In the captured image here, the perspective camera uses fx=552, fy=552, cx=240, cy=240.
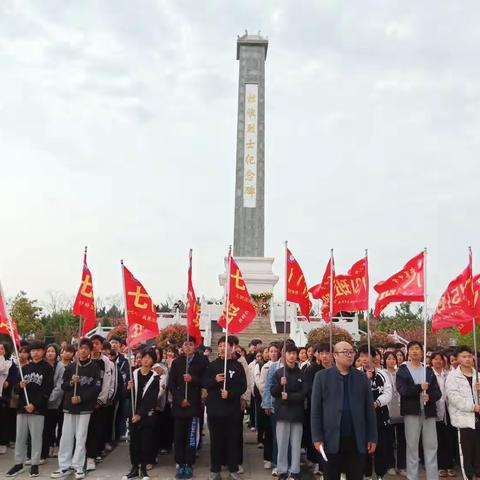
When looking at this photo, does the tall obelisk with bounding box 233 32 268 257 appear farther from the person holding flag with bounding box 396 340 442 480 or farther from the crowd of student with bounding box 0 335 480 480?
the person holding flag with bounding box 396 340 442 480

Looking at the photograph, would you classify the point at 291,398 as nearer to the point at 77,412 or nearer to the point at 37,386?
the point at 77,412

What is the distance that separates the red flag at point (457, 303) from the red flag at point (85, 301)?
4.04 metres

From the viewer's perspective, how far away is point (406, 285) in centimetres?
634

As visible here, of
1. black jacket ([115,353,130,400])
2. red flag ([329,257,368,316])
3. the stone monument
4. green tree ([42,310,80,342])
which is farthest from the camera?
the stone monument

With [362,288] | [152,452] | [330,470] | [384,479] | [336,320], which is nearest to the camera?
[330,470]

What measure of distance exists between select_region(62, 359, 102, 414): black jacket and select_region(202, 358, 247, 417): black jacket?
1.19m

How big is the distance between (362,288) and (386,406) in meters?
1.49

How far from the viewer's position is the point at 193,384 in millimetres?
6055

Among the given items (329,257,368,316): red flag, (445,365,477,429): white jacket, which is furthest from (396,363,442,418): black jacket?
(329,257,368,316): red flag

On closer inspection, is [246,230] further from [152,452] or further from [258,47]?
[152,452]

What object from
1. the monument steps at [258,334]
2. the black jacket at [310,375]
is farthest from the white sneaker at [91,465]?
the monument steps at [258,334]

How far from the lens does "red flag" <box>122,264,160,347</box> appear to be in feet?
20.6

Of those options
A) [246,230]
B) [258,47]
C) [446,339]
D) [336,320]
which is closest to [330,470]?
[336,320]

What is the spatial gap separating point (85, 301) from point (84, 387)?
0.99 m
